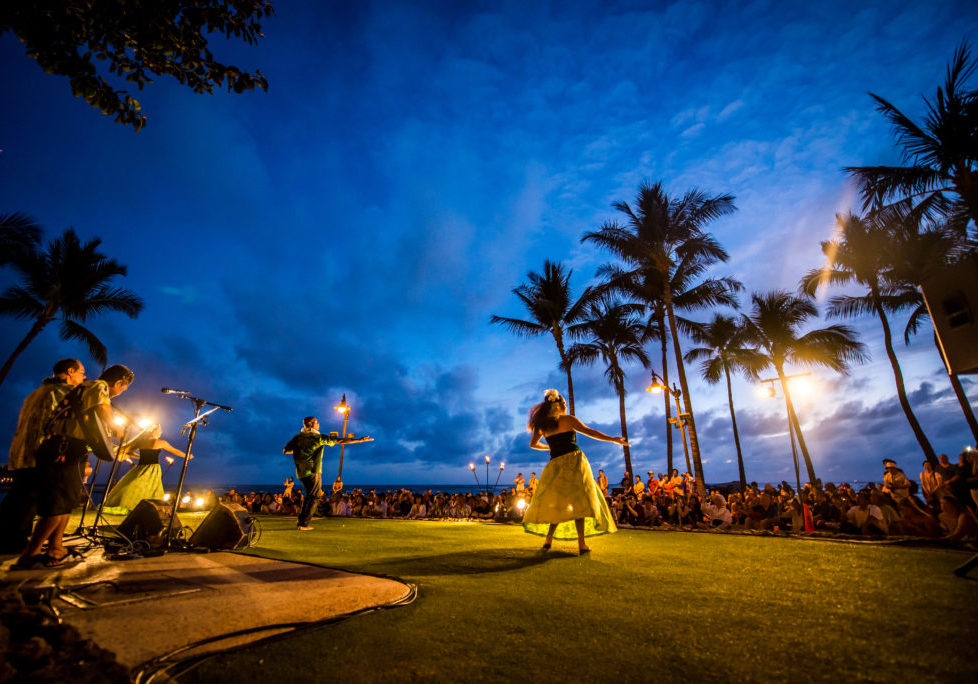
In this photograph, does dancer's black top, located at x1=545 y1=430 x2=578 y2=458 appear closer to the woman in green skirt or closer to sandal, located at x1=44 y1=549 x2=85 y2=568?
sandal, located at x1=44 y1=549 x2=85 y2=568

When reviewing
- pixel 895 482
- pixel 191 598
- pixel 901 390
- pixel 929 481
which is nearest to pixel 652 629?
pixel 191 598

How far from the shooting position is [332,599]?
2.70 metres

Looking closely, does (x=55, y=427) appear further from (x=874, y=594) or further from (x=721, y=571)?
(x=874, y=594)

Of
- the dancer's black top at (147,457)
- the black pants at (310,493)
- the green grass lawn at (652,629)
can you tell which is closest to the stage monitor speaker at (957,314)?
the green grass lawn at (652,629)

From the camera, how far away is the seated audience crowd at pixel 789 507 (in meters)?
7.81

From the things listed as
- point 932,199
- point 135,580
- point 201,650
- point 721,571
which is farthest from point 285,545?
point 932,199

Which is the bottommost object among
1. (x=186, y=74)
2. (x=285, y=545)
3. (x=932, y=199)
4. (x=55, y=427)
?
(x=285, y=545)

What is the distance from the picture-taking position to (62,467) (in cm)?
391

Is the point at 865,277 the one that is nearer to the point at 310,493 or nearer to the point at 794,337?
the point at 794,337

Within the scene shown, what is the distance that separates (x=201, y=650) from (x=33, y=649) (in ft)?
1.86

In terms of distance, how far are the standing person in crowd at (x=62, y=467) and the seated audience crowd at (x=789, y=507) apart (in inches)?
429

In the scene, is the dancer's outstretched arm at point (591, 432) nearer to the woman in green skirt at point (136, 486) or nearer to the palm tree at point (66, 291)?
the woman in green skirt at point (136, 486)

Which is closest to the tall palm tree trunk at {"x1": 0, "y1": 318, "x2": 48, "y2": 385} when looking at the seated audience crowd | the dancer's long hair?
the seated audience crowd

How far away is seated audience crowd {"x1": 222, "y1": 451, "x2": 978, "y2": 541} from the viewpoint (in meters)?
7.81
